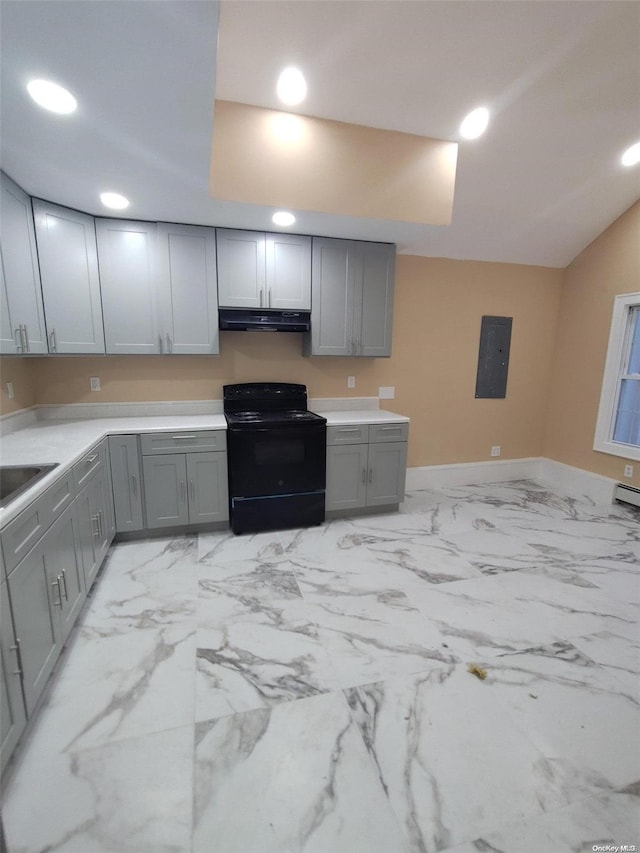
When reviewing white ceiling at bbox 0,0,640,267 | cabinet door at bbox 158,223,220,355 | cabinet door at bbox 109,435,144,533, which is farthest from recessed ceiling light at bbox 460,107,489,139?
cabinet door at bbox 109,435,144,533

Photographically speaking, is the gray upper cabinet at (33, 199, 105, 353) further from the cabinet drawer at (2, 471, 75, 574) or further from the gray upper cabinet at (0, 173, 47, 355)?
the cabinet drawer at (2, 471, 75, 574)

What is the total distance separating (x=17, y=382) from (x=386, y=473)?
2.88 metres

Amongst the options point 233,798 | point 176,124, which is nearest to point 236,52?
point 176,124

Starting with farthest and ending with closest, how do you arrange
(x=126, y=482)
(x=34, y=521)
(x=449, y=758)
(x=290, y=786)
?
1. (x=126, y=482)
2. (x=34, y=521)
3. (x=449, y=758)
4. (x=290, y=786)

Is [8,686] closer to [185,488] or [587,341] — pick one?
[185,488]

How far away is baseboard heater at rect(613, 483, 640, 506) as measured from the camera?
358 cm

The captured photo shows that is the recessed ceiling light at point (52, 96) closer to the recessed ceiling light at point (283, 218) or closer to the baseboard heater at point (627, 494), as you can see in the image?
the recessed ceiling light at point (283, 218)

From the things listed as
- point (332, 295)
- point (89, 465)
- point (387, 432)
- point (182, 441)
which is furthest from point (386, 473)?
point (89, 465)

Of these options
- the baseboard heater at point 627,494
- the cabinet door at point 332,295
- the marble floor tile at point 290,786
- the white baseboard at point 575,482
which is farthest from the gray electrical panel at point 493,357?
the marble floor tile at point 290,786

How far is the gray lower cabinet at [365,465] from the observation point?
10.6ft

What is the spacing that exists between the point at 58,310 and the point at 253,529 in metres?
2.06

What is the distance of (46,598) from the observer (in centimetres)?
158

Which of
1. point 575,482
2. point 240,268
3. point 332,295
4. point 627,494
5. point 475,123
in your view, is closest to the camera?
point 475,123

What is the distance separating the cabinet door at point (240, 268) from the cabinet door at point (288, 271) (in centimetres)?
6
